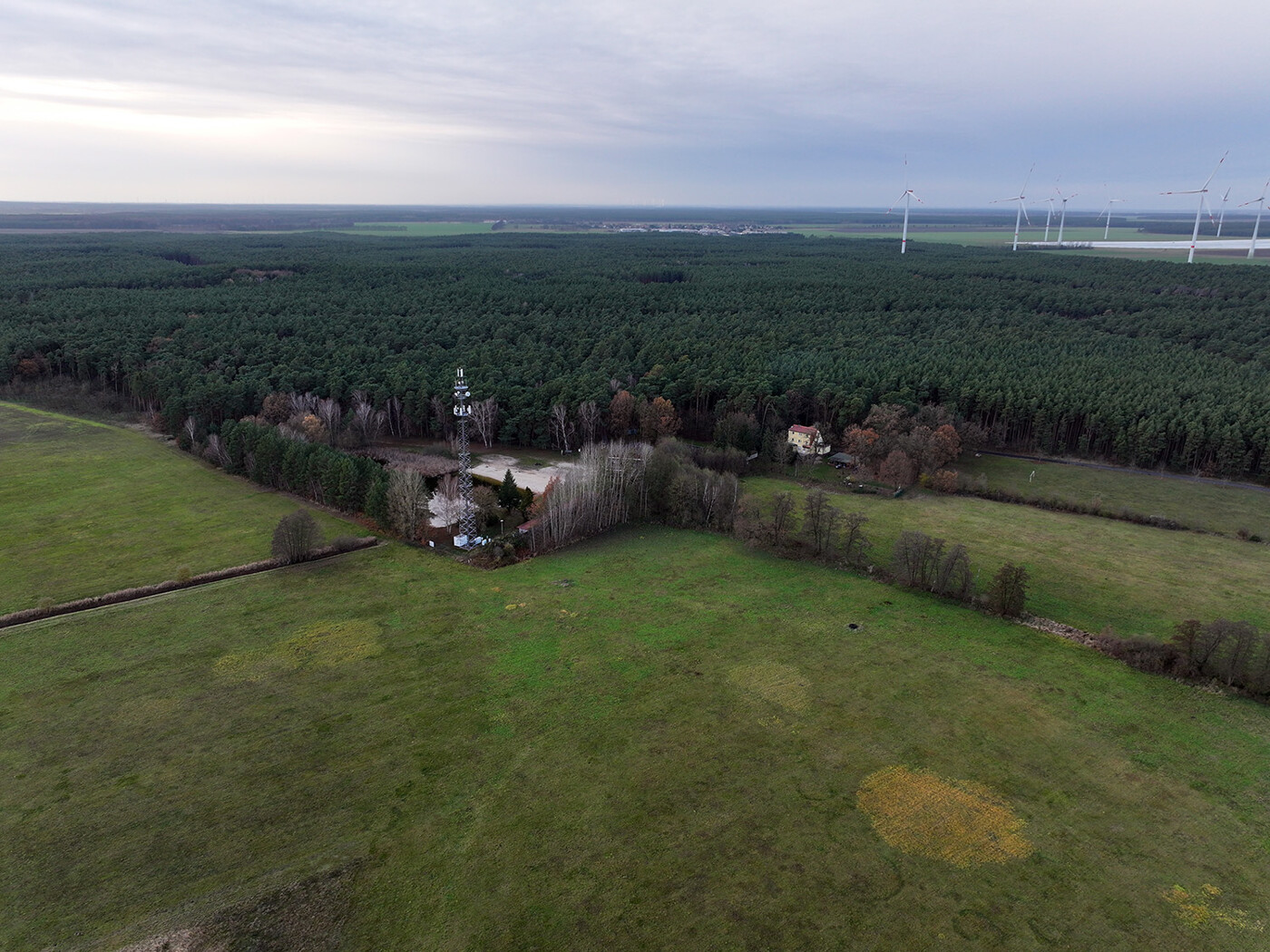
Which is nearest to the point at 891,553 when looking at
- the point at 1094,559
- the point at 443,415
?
the point at 1094,559

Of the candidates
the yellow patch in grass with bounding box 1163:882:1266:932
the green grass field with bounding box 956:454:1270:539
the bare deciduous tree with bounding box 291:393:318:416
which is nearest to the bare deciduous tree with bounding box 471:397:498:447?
the bare deciduous tree with bounding box 291:393:318:416

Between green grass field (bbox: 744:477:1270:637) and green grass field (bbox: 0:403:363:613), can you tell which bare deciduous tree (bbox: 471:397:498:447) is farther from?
green grass field (bbox: 744:477:1270:637)

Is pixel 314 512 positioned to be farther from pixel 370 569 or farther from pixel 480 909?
pixel 480 909

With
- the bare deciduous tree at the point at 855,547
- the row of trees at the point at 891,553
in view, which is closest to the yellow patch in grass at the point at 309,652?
the row of trees at the point at 891,553

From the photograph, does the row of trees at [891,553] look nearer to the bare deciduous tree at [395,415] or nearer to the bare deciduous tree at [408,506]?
the bare deciduous tree at [408,506]

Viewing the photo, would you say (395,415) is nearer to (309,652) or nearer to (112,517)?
(112,517)

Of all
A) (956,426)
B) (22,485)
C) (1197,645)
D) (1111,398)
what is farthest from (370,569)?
(1111,398)
